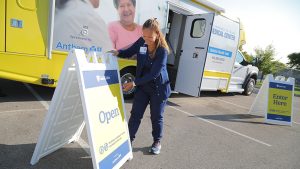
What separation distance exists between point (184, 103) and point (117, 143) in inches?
187

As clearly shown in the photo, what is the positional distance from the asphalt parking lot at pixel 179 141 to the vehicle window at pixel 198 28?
6.81 ft

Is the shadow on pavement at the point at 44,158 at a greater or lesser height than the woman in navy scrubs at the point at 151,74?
lesser

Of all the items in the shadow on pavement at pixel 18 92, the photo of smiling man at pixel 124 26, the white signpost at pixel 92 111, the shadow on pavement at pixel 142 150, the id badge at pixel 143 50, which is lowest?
the shadow on pavement at pixel 142 150

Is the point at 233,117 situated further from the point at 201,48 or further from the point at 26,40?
the point at 26,40

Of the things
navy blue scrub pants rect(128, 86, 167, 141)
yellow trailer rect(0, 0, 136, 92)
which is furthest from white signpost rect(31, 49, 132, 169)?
yellow trailer rect(0, 0, 136, 92)

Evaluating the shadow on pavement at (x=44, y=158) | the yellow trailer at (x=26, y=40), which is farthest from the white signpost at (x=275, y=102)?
the yellow trailer at (x=26, y=40)

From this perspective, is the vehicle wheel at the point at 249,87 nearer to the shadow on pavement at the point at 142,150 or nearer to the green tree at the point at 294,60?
the shadow on pavement at the point at 142,150

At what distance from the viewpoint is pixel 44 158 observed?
3.08 meters

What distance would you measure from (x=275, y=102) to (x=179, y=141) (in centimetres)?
382

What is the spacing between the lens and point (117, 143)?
2.95 m

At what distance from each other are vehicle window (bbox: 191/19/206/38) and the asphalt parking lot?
207cm

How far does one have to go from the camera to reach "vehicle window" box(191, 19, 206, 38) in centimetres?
722

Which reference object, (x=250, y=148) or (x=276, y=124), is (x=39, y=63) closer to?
(x=250, y=148)

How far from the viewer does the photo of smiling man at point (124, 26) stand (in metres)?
5.67
